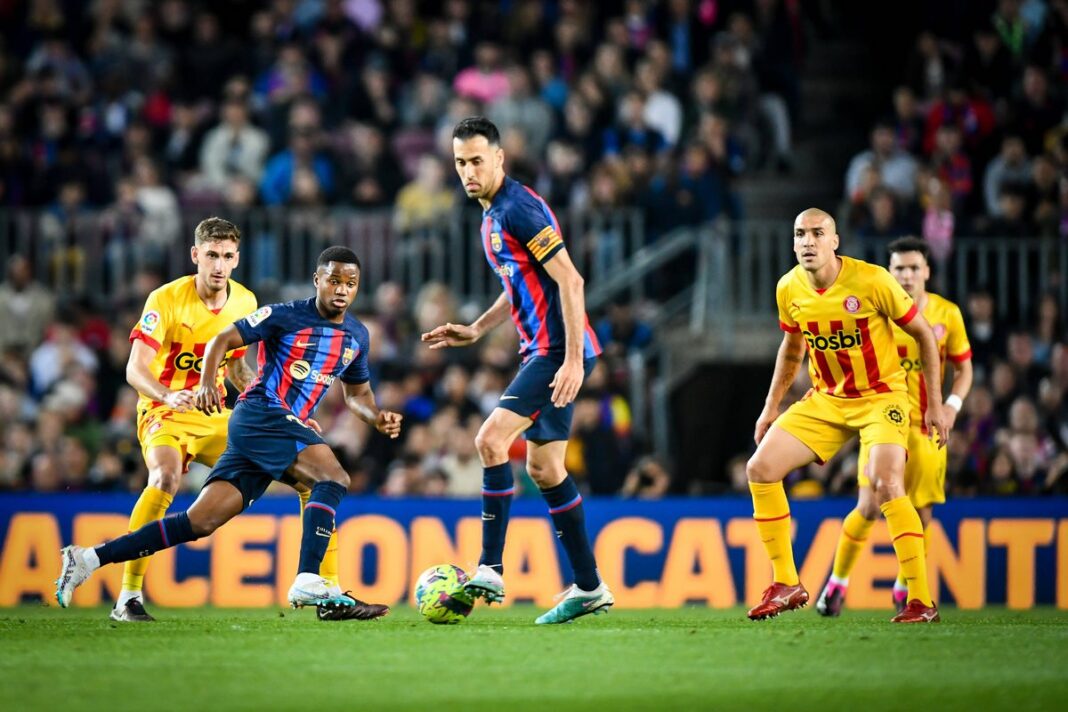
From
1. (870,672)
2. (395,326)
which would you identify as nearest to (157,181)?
(395,326)

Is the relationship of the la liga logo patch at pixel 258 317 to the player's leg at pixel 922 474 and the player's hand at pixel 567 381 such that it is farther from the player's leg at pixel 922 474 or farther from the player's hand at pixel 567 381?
the player's leg at pixel 922 474

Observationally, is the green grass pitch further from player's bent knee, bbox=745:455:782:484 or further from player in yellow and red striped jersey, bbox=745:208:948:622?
player's bent knee, bbox=745:455:782:484

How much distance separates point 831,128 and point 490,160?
35.0ft

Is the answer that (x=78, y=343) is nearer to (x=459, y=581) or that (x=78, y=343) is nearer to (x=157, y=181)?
(x=157, y=181)

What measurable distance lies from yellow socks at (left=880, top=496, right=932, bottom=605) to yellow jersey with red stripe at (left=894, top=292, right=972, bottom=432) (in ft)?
3.64

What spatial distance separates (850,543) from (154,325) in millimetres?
4255

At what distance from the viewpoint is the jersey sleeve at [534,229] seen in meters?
8.42

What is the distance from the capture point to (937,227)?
15.2 metres

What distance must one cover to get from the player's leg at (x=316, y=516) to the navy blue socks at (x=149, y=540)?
0.59 meters

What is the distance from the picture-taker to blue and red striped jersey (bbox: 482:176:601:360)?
8.48 m

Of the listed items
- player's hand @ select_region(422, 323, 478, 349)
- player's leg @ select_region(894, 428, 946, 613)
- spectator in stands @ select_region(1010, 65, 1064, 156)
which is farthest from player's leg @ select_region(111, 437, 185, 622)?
spectator in stands @ select_region(1010, 65, 1064, 156)

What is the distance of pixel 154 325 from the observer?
377 inches

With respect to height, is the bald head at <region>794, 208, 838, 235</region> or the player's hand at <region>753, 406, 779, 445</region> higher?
the bald head at <region>794, 208, 838, 235</region>

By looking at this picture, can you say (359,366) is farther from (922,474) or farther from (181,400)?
(922,474)
